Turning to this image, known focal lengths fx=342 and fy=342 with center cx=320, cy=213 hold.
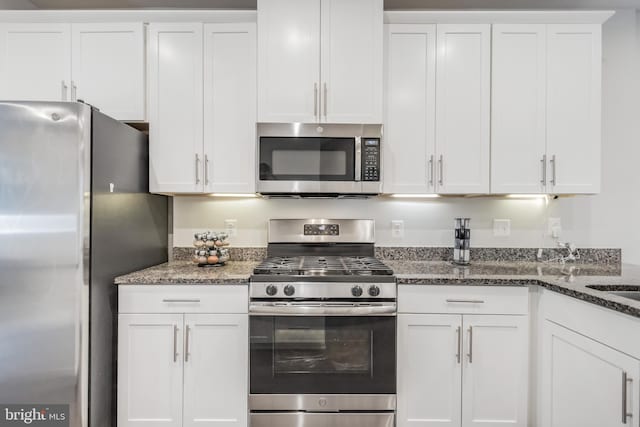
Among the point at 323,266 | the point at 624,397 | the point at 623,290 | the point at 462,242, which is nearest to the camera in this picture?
the point at 624,397

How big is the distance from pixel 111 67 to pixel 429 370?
256cm

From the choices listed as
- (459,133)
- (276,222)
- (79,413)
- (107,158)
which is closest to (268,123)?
(276,222)

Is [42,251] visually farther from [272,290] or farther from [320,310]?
[320,310]

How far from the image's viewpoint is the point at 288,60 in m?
2.08

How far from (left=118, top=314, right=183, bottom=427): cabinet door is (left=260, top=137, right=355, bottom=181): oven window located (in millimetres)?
989

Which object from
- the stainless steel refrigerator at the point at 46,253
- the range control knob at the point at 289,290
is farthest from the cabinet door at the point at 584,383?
the stainless steel refrigerator at the point at 46,253

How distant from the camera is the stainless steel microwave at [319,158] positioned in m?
2.05

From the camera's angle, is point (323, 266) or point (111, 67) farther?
point (111, 67)

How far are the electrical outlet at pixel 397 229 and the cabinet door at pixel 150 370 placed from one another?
148 cm

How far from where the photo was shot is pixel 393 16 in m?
2.11

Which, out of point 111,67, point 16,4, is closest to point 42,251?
point 111,67

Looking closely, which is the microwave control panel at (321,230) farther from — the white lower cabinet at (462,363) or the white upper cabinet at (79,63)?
the white upper cabinet at (79,63)

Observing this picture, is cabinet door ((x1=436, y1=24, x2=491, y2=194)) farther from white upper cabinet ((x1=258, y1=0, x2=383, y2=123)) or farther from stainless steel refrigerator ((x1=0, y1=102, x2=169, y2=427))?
stainless steel refrigerator ((x1=0, y1=102, x2=169, y2=427))

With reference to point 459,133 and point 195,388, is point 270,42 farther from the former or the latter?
point 195,388
